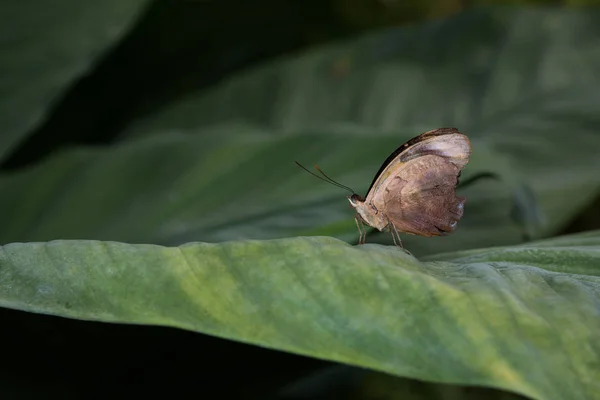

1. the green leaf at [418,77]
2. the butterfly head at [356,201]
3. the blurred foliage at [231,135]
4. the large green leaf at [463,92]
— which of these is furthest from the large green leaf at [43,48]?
the butterfly head at [356,201]

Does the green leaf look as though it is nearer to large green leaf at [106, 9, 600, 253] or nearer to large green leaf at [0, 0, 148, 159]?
large green leaf at [106, 9, 600, 253]

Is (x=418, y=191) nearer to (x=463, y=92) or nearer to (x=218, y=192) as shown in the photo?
(x=218, y=192)

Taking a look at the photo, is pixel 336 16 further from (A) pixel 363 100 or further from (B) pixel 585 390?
(B) pixel 585 390

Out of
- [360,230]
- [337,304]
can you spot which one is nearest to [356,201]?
[360,230]

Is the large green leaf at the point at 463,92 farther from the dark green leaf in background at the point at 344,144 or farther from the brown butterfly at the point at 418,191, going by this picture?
the brown butterfly at the point at 418,191

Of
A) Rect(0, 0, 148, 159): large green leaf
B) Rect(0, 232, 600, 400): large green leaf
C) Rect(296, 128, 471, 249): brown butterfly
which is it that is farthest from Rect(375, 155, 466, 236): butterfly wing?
Rect(0, 0, 148, 159): large green leaf
